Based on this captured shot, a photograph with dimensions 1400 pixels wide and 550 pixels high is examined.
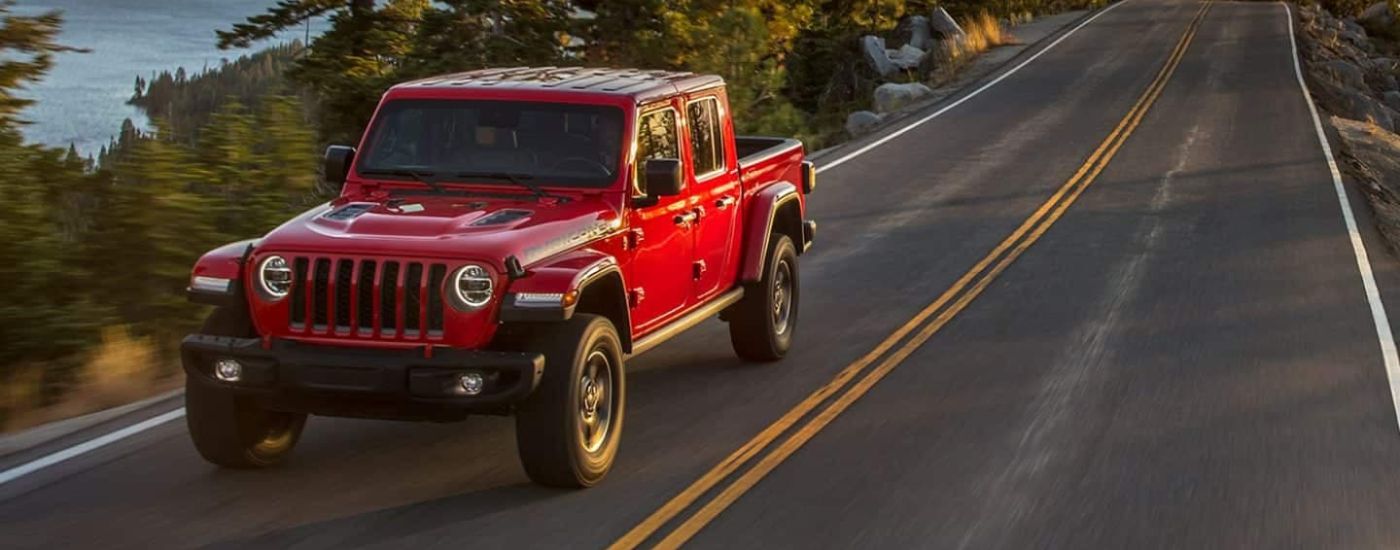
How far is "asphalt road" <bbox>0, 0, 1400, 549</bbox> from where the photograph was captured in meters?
7.10

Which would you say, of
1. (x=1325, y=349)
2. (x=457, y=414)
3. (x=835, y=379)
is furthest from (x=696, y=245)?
(x=1325, y=349)

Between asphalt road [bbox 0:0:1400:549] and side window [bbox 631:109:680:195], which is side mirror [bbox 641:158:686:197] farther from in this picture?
asphalt road [bbox 0:0:1400:549]

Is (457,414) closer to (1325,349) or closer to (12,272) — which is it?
(12,272)

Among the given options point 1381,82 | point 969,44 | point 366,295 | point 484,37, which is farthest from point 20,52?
point 1381,82

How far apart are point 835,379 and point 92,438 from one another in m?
4.32

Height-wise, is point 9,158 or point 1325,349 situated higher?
point 9,158

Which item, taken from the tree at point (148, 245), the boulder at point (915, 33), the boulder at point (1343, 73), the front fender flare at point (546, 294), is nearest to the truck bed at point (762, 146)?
the front fender flare at point (546, 294)

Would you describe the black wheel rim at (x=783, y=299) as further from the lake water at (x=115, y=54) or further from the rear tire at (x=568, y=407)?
the lake water at (x=115, y=54)

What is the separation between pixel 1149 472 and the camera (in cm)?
812

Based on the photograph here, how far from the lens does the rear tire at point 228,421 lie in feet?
24.4

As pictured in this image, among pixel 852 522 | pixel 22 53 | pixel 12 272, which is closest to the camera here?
pixel 852 522

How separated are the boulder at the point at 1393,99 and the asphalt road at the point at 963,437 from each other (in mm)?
27547

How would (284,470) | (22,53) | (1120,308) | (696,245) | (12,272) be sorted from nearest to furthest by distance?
(284,470)
(696,245)
(12,272)
(22,53)
(1120,308)

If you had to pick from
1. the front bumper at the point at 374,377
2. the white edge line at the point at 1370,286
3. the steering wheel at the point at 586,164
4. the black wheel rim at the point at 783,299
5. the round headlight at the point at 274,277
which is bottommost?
the white edge line at the point at 1370,286
